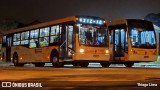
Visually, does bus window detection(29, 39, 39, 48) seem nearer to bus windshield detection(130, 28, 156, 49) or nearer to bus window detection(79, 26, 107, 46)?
bus window detection(79, 26, 107, 46)

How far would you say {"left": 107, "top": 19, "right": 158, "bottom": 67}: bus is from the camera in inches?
1277

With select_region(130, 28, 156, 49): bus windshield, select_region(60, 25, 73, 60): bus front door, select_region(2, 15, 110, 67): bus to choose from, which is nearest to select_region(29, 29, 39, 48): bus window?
select_region(2, 15, 110, 67): bus

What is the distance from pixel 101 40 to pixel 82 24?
1.81m

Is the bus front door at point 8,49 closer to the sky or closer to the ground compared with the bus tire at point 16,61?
closer to the sky

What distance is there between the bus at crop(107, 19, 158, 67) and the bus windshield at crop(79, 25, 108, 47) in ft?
6.73

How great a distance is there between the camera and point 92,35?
30.6 m

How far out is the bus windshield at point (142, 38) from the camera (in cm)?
3256

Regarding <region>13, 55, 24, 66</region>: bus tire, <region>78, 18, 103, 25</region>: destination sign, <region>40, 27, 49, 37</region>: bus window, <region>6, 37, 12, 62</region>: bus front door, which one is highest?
<region>78, 18, 103, 25</region>: destination sign

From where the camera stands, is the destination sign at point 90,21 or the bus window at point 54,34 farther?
the bus window at point 54,34

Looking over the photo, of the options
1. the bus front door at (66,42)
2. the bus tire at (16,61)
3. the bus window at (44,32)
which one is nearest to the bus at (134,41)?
the bus front door at (66,42)

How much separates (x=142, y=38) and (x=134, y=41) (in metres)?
0.61

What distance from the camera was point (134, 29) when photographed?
32.5 metres

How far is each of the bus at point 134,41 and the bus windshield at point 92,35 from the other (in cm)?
205

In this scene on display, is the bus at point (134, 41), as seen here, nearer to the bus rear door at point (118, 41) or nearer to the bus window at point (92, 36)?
the bus rear door at point (118, 41)
